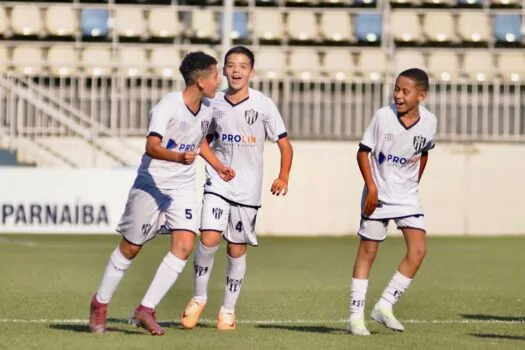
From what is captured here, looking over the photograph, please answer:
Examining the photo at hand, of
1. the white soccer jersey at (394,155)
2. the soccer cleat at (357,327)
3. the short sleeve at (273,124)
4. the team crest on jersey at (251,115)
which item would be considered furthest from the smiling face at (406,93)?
the soccer cleat at (357,327)

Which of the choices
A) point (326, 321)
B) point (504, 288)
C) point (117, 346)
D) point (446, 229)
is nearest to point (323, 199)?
point (446, 229)

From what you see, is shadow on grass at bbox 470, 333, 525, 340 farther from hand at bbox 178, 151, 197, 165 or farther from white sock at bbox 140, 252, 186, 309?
hand at bbox 178, 151, 197, 165

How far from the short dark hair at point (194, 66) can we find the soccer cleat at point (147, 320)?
137cm

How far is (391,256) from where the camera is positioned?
59.6ft

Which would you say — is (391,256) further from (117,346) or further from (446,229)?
(117,346)

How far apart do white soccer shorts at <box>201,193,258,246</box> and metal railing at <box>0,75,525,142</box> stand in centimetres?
1542

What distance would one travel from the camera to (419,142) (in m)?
9.19

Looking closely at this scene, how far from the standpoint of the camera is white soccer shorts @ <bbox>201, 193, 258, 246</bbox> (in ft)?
30.7

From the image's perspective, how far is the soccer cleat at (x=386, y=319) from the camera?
29.7 ft

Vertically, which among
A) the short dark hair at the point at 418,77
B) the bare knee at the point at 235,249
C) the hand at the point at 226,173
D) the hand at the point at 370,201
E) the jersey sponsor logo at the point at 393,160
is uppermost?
the short dark hair at the point at 418,77

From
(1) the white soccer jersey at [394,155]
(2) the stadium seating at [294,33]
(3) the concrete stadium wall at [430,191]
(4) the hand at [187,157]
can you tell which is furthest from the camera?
(2) the stadium seating at [294,33]

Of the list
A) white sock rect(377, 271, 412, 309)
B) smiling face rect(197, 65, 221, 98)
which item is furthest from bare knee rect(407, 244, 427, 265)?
smiling face rect(197, 65, 221, 98)

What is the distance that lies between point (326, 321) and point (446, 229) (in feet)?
46.1

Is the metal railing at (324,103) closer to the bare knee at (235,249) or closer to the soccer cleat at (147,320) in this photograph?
the bare knee at (235,249)
